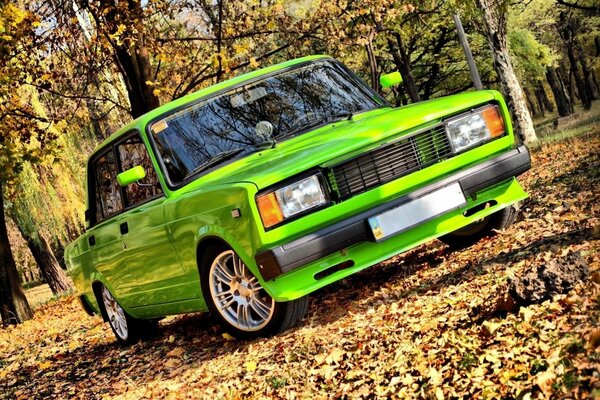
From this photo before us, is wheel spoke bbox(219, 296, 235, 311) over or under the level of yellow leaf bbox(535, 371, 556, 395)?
over

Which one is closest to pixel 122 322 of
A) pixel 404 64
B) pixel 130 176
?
pixel 130 176

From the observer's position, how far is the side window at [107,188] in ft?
25.7

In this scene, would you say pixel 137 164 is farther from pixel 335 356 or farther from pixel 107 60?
pixel 107 60

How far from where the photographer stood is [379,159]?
19.2 feet

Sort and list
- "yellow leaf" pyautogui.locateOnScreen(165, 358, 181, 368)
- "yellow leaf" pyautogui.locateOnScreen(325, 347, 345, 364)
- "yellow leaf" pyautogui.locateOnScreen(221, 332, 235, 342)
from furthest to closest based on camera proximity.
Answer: "yellow leaf" pyautogui.locateOnScreen(165, 358, 181, 368) → "yellow leaf" pyautogui.locateOnScreen(221, 332, 235, 342) → "yellow leaf" pyautogui.locateOnScreen(325, 347, 345, 364)

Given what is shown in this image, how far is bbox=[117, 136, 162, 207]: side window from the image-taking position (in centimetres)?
689

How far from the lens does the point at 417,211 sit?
588 centimetres

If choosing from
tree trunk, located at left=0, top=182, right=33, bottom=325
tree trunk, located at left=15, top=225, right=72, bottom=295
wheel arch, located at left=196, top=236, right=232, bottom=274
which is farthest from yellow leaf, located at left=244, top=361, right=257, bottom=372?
tree trunk, located at left=15, top=225, right=72, bottom=295

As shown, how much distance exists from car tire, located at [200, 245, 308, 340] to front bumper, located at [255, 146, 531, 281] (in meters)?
0.49

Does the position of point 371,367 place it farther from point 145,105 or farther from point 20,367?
point 145,105

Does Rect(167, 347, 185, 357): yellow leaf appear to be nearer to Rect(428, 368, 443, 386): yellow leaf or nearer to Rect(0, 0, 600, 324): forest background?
Rect(428, 368, 443, 386): yellow leaf

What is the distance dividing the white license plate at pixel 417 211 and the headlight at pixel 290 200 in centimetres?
42

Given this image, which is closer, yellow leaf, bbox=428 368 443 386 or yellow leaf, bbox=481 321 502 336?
yellow leaf, bbox=428 368 443 386

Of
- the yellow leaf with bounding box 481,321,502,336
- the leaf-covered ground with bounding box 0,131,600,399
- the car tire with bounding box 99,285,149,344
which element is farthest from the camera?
the car tire with bounding box 99,285,149,344
